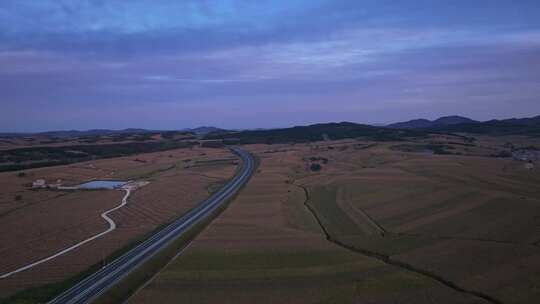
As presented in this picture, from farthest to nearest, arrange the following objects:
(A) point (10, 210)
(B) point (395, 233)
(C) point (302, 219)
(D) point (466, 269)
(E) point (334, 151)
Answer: (E) point (334, 151), (A) point (10, 210), (C) point (302, 219), (B) point (395, 233), (D) point (466, 269)

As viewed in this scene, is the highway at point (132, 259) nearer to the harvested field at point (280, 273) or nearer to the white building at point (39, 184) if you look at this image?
the harvested field at point (280, 273)

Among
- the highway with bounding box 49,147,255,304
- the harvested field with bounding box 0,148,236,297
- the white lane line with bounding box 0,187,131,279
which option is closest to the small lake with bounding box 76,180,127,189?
the harvested field with bounding box 0,148,236,297

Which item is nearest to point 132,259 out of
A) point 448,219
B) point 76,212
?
point 76,212

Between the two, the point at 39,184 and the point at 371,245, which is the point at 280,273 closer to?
the point at 371,245

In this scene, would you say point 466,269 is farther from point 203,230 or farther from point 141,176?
point 141,176

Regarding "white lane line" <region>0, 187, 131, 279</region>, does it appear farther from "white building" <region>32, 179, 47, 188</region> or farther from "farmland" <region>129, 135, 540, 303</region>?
"white building" <region>32, 179, 47, 188</region>

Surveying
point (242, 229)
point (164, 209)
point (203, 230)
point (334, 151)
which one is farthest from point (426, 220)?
point (334, 151)
